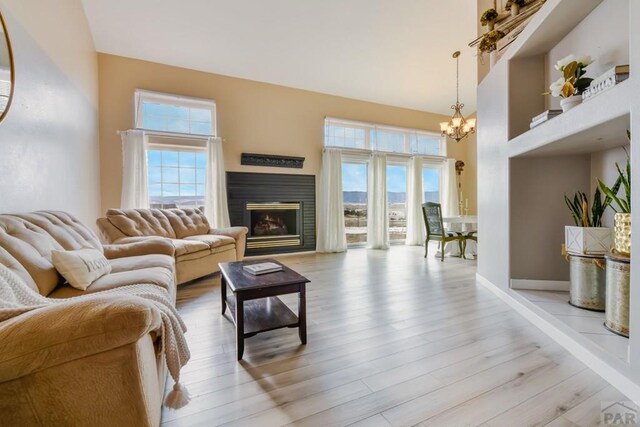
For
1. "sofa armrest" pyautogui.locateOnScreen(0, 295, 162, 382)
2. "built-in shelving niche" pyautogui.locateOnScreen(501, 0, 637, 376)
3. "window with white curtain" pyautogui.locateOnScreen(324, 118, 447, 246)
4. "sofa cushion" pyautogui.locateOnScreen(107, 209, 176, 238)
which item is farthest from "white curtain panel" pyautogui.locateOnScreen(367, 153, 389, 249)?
"sofa armrest" pyautogui.locateOnScreen(0, 295, 162, 382)

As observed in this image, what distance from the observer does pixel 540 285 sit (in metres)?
2.59

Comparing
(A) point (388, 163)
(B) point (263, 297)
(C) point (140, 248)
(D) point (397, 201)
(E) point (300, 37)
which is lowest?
(B) point (263, 297)

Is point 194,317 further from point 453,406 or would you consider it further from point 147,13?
point 147,13

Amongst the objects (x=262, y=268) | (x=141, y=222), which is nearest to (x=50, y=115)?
(x=141, y=222)

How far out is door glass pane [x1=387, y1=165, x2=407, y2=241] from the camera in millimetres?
6383

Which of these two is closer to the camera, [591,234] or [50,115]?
[591,234]

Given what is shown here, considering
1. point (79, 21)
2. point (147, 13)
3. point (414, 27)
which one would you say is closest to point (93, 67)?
point (79, 21)

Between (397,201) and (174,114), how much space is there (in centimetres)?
476

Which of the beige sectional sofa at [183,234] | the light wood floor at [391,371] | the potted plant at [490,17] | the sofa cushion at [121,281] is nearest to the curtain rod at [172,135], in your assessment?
the beige sectional sofa at [183,234]

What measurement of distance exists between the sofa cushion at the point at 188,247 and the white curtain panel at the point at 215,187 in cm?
128

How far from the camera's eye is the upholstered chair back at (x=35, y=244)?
4.62 ft

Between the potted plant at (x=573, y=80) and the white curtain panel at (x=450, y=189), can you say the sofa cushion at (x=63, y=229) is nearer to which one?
the potted plant at (x=573, y=80)

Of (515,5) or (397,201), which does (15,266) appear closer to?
(515,5)

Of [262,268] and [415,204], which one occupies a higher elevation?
[415,204]
